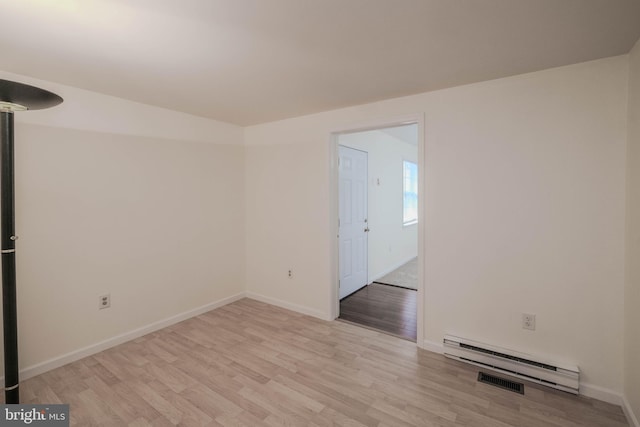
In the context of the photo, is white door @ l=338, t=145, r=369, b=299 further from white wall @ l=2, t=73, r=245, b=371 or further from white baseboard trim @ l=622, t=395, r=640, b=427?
white baseboard trim @ l=622, t=395, r=640, b=427

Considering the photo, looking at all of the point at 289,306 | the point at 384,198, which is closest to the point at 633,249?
the point at 289,306

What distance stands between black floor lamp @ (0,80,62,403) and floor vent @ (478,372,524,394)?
331 cm

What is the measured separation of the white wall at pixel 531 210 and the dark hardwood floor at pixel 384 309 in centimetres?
49

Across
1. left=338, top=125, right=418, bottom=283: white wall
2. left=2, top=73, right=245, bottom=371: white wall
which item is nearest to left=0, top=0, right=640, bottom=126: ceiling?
left=2, top=73, right=245, bottom=371: white wall

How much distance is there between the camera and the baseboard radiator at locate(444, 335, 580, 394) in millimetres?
2084

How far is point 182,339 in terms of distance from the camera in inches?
115

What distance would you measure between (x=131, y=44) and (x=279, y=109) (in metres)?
1.60

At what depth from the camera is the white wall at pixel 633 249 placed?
1762 millimetres

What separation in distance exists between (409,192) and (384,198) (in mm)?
1478

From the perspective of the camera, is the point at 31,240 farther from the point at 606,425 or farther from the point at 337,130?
the point at 606,425

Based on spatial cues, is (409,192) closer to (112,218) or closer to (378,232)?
(378,232)

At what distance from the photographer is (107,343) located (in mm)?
2748

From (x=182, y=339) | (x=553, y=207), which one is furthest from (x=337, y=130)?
(x=182, y=339)

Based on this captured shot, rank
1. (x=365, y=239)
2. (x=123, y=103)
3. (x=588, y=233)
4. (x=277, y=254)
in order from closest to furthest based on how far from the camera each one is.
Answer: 1. (x=588, y=233)
2. (x=123, y=103)
3. (x=277, y=254)
4. (x=365, y=239)
